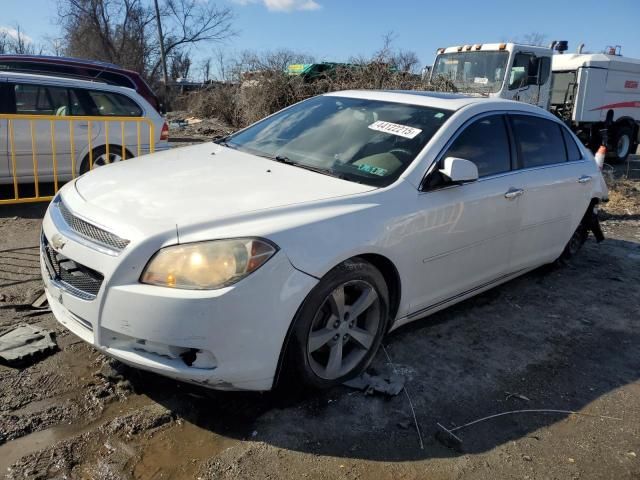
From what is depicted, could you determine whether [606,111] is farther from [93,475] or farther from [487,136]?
[93,475]

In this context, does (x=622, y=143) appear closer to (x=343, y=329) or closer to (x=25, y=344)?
(x=343, y=329)

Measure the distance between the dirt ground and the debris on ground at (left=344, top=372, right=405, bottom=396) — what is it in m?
0.04

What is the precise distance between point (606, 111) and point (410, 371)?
14137 mm

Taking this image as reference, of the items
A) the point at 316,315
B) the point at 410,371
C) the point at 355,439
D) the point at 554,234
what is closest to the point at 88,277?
the point at 316,315

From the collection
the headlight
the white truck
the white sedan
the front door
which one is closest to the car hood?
the white sedan

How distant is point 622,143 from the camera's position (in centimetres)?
1567

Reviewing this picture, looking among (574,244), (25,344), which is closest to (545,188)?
(574,244)

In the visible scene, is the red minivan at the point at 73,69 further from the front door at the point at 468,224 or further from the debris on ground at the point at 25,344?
the front door at the point at 468,224

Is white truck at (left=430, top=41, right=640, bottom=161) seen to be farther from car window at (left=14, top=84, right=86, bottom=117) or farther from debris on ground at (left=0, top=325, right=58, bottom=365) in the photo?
debris on ground at (left=0, top=325, right=58, bottom=365)

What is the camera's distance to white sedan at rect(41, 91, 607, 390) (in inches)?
96.3

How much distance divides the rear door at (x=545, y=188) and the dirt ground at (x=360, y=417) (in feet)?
2.61

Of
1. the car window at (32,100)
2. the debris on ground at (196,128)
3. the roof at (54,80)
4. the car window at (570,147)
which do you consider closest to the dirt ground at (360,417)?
the car window at (570,147)

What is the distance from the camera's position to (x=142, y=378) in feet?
9.98

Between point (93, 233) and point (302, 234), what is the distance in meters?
1.03
